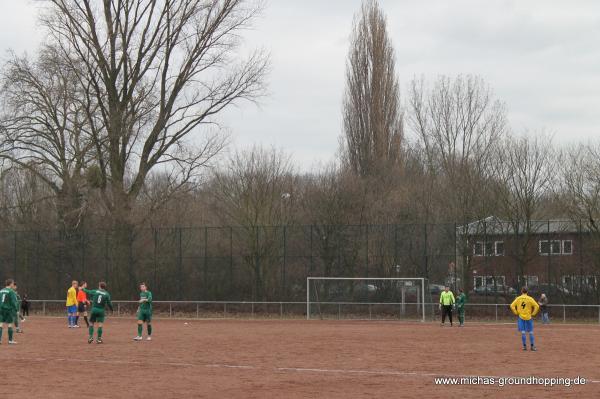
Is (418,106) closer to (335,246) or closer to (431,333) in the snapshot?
(335,246)

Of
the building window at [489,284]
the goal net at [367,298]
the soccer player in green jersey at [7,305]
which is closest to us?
the soccer player in green jersey at [7,305]

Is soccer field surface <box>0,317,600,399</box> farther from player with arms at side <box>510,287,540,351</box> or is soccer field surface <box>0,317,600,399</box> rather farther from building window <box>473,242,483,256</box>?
building window <box>473,242,483,256</box>

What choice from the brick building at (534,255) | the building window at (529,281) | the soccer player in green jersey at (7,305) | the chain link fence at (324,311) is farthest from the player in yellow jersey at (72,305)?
the building window at (529,281)

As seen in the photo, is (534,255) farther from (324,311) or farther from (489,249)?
(324,311)

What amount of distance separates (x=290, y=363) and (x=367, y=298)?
22482mm

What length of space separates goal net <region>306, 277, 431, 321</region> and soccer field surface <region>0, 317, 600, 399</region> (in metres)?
8.63

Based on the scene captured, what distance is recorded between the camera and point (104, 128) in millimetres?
48344

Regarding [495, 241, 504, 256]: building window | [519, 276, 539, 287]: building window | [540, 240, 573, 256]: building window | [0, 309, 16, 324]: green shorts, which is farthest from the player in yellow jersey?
[540, 240, 573, 256]: building window

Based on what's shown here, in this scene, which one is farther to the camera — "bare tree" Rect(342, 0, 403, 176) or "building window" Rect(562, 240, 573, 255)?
"bare tree" Rect(342, 0, 403, 176)

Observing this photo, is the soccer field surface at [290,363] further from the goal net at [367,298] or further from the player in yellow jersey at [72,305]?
the goal net at [367,298]

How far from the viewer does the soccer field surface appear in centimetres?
1437

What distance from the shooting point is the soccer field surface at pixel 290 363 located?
47.1ft

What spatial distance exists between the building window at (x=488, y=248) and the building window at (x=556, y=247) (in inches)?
85.3

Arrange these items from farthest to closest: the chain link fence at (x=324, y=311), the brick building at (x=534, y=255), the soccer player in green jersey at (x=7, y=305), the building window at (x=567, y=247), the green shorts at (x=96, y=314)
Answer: the building window at (x=567, y=247) → the brick building at (x=534, y=255) → the chain link fence at (x=324, y=311) → the green shorts at (x=96, y=314) → the soccer player in green jersey at (x=7, y=305)
